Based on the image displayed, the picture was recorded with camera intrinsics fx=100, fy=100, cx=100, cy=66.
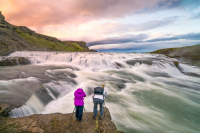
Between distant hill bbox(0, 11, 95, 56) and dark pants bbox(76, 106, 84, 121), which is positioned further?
distant hill bbox(0, 11, 95, 56)

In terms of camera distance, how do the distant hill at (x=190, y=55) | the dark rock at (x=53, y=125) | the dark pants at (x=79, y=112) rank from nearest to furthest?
the dark rock at (x=53, y=125), the dark pants at (x=79, y=112), the distant hill at (x=190, y=55)

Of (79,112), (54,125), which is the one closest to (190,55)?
(79,112)

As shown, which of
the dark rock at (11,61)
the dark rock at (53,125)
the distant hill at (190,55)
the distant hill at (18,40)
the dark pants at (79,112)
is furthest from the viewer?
the distant hill at (190,55)

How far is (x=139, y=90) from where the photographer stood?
1120 cm

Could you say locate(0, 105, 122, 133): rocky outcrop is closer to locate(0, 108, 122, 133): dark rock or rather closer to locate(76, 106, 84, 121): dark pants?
locate(0, 108, 122, 133): dark rock

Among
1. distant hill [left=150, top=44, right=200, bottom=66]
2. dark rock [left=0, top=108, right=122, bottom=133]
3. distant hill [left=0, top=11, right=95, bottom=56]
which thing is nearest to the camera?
dark rock [left=0, top=108, right=122, bottom=133]

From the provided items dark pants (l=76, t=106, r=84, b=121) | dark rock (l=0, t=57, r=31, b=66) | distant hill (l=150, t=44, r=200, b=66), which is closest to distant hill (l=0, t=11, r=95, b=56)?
dark rock (l=0, t=57, r=31, b=66)

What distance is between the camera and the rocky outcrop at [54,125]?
146 inches

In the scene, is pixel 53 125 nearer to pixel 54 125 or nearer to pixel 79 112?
pixel 54 125

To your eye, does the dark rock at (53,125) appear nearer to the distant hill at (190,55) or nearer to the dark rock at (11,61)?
the dark rock at (11,61)

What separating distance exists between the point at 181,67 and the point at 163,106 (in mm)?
18472

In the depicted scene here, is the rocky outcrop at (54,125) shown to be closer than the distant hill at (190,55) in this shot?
Yes

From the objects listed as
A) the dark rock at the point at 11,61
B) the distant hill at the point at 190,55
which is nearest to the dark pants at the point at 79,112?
the dark rock at the point at 11,61

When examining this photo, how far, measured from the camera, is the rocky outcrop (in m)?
3.72
